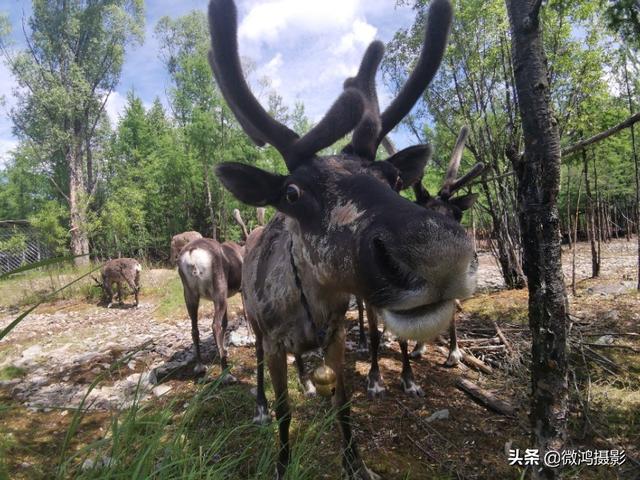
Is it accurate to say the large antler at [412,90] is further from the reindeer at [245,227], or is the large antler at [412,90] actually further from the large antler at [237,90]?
the reindeer at [245,227]

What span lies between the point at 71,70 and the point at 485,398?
95.2 ft

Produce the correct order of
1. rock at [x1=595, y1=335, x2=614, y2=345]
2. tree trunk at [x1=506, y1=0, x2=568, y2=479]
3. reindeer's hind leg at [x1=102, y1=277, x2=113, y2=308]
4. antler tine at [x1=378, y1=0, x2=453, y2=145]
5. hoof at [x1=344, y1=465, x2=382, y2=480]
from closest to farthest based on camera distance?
1. tree trunk at [x1=506, y1=0, x2=568, y2=479]
2. antler tine at [x1=378, y1=0, x2=453, y2=145]
3. hoof at [x1=344, y1=465, x2=382, y2=480]
4. rock at [x1=595, y1=335, x2=614, y2=345]
5. reindeer's hind leg at [x1=102, y1=277, x2=113, y2=308]

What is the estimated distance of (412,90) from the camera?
3057mm

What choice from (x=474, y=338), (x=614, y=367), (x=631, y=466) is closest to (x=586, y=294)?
(x=474, y=338)

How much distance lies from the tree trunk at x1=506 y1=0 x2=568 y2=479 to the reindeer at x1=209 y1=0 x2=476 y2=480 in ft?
2.68

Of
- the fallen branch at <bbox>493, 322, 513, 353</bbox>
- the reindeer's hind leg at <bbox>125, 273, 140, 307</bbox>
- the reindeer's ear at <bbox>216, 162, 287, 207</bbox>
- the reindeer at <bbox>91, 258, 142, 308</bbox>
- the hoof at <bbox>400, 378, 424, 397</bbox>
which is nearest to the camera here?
the reindeer's ear at <bbox>216, 162, 287, 207</bbox>

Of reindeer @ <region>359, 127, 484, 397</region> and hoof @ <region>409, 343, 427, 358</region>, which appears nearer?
reindeer @ <region>359, 127, 484, 397</region>

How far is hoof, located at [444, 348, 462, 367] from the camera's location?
554cm

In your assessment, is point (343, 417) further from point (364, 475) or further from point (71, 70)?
point (71, 70)

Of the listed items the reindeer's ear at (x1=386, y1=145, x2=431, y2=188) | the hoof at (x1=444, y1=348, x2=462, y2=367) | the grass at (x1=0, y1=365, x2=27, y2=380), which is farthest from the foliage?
the reindeer's ear at (x1=386, y1=145, x2=431, y2=188)

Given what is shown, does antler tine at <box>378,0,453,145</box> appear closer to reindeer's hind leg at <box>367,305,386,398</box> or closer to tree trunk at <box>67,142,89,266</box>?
reindeer's hind leg at <box>367,305,386,398</box>

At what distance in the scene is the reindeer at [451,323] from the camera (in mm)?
4859

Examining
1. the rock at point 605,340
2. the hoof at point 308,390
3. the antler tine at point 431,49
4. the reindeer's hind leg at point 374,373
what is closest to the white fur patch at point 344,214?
the antler tine at point 431,49

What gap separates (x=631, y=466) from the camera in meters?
2.87
